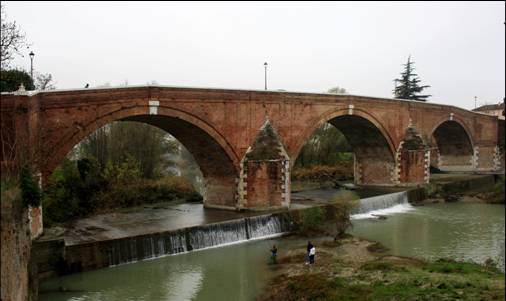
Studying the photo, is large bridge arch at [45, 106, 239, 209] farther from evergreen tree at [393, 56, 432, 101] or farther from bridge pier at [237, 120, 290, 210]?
evergreen tree at [393, 56, 432, 101]

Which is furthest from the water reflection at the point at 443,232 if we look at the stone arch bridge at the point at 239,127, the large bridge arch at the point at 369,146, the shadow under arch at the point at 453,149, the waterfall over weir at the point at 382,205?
the shadow under arch at the point at 453,149

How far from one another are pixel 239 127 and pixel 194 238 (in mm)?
6367

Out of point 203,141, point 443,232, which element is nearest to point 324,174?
point 203,141

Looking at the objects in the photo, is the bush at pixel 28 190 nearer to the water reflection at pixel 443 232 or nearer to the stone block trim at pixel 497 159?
the water reflection at pixel 443 232

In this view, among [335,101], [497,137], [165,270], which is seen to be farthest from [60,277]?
[497,137]

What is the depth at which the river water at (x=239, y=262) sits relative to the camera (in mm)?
11945

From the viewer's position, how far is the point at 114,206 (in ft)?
70.5

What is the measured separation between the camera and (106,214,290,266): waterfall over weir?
14242 millimetres

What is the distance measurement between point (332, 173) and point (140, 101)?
19767 mm

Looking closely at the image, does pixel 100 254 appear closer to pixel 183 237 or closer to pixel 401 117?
pixel 183 237

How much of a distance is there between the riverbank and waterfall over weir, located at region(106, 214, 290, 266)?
271cm

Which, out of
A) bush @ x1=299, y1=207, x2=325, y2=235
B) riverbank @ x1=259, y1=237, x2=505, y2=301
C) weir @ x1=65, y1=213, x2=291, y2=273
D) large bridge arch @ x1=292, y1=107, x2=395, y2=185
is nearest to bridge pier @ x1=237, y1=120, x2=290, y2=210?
weir @ x1=65, y1=213, x2=291, y2=273

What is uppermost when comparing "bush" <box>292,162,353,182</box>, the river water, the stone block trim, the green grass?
the stone block trim

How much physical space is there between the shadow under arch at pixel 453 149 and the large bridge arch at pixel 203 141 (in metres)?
22.1
